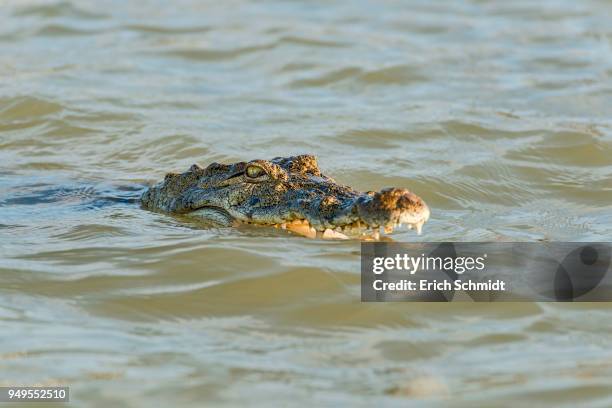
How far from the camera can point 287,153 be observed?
10.6 meters

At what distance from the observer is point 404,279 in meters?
6.65

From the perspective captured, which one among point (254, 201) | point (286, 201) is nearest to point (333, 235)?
point (286, 201)

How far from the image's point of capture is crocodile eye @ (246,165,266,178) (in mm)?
7781

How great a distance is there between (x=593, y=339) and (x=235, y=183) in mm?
3078

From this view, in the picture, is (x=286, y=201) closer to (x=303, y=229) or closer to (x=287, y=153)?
(x=303, y=229)

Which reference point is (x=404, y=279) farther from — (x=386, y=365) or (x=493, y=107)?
(x=493, y=107)

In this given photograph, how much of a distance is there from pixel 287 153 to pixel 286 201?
3.12 metres

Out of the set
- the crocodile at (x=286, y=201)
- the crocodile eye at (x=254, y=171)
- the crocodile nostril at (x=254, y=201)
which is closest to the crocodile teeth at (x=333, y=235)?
the crocodile at (x=286, y=201)

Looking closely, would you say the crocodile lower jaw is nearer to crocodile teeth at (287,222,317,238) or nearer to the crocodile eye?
crocodile teeth at (287,222,317,238)

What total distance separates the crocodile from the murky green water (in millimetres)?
185

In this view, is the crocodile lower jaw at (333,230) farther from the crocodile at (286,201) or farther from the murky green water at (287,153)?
the murky green water at (287,153)

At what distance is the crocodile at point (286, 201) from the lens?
6582 mm

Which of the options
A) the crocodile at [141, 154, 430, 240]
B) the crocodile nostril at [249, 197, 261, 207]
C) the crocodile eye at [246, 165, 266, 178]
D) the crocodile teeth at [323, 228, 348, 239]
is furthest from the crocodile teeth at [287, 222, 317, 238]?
the crocodile eye at [246, 165, 266, 178]

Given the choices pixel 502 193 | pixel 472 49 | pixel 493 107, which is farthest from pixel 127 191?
pixel 472 49
